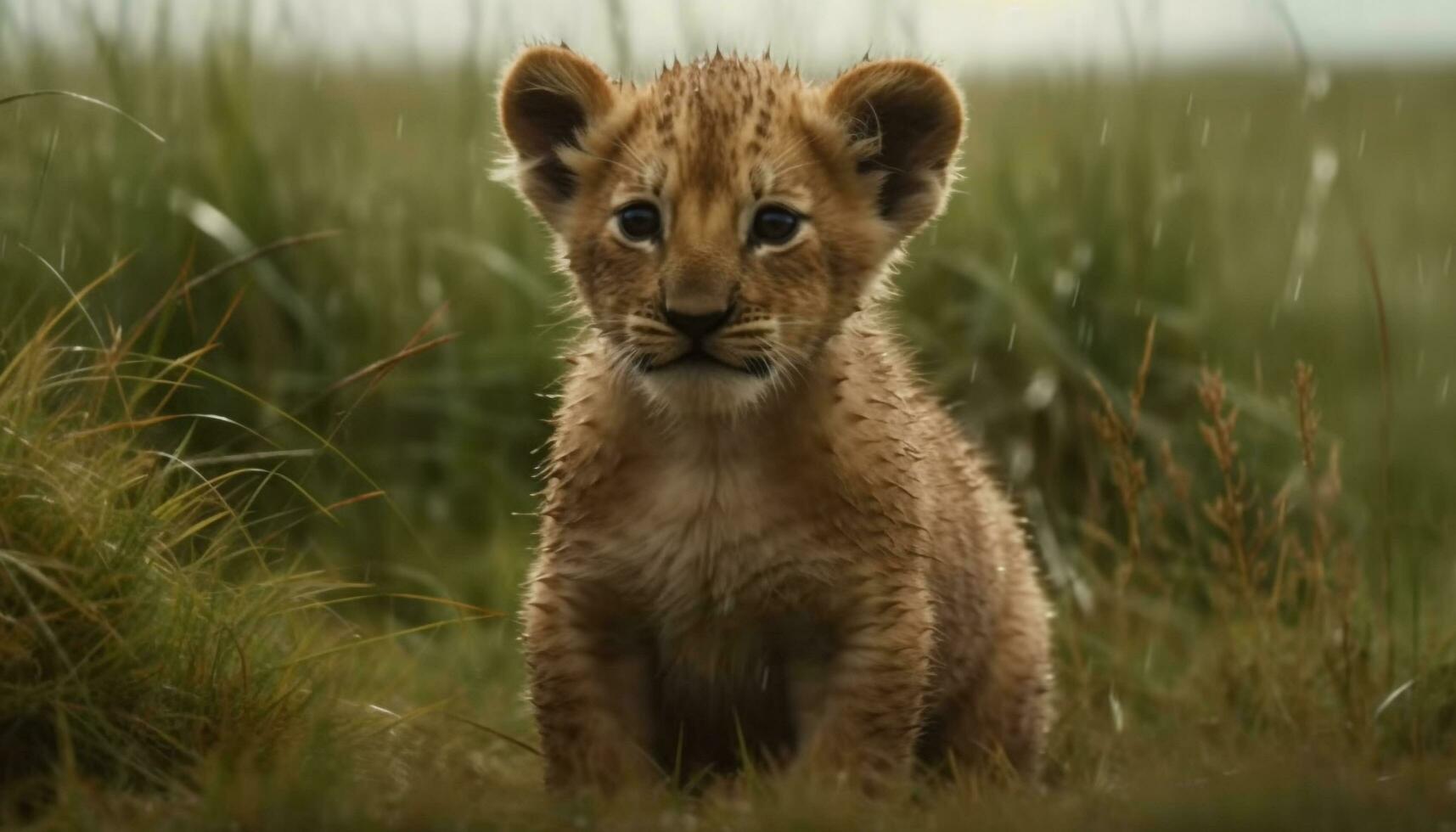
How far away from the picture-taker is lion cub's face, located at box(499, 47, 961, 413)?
15.1ft

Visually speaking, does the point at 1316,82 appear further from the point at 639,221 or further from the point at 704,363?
the point at 704,363

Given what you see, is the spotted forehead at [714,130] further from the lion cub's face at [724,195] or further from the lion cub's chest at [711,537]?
the lion cub's chest at [711,537]

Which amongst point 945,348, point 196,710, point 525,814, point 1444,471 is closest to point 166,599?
point 196,710

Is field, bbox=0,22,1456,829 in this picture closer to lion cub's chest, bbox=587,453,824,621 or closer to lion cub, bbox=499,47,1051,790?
lion cub, bbox=499,47,1051,790

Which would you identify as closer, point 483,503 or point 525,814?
point 525,814

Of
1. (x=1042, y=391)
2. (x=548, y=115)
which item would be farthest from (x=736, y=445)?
(x=1042, y=391)

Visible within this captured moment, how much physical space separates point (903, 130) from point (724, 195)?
2.35ft

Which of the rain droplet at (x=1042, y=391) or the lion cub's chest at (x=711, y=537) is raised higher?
the lion cub's chest at (x=711, y=537)

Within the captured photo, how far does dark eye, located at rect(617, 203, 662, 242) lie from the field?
0.60 m

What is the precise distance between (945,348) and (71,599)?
4.69 metres

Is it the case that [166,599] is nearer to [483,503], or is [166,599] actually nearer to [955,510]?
[955,510]

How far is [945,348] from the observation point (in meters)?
8.16

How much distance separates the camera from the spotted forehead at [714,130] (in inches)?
186

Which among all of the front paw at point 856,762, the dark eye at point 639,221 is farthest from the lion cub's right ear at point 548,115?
the front paw at point 856,762
